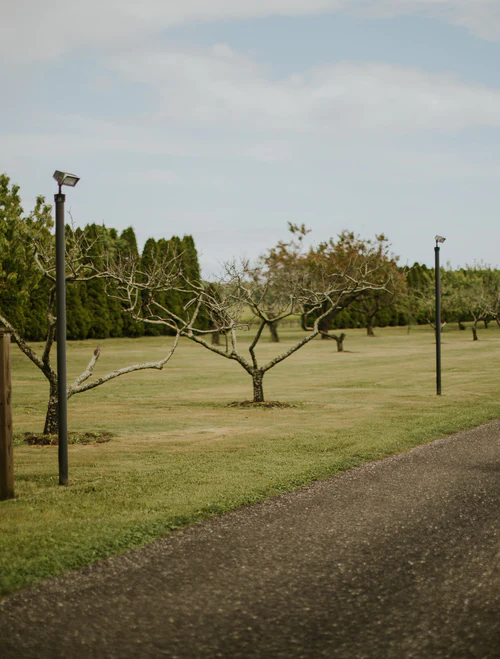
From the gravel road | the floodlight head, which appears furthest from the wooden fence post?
the gravel road

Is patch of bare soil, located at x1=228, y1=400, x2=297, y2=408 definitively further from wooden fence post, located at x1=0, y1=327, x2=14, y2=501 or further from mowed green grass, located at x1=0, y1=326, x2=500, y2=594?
wooden fence post, located at x1=0, y1=327, x2=14, y2=501

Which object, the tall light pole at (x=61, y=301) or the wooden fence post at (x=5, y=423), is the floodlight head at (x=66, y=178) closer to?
the tall light pole at (x=61, y=301)

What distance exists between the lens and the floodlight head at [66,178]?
22.1ft

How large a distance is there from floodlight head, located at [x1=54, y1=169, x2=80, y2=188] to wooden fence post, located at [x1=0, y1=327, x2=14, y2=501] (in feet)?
5.42

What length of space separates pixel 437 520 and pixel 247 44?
928 centimetres

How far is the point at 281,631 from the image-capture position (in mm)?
3490

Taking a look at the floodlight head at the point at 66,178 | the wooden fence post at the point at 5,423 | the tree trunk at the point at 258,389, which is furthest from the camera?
the tree trunk at the point at 258,389

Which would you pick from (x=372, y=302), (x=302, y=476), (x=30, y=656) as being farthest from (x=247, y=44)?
(x=372, y=302)

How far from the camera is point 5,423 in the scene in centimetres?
630

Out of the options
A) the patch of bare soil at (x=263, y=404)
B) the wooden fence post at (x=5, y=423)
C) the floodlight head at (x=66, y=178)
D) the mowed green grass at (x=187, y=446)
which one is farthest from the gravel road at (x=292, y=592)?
the patch of bare soil at (x=263, y=404)

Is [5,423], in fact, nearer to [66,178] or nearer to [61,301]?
[61,301]

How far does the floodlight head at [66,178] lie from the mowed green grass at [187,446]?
3.16m

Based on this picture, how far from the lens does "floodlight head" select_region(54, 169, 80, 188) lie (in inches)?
265

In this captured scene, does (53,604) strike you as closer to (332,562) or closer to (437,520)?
(332,562)
